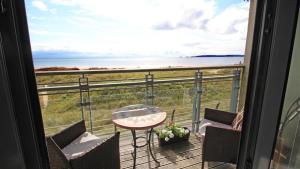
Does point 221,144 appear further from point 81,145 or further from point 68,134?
point 68,134

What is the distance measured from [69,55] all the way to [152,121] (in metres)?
5.10

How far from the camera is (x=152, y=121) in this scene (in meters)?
2.09

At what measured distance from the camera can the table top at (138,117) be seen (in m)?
2.00

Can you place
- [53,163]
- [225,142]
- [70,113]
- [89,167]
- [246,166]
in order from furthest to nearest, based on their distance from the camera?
[70,113], [225,142], [53,163], [89,167], [246,166]

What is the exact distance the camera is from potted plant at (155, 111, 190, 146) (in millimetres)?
2646

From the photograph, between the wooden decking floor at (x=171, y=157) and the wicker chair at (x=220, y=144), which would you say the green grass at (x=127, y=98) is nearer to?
the wooden decking floor at (x=171, y=157)

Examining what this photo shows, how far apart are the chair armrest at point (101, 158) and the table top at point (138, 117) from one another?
0.34 meters

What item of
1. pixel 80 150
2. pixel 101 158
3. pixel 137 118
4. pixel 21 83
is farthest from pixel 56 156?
pixel 21 83

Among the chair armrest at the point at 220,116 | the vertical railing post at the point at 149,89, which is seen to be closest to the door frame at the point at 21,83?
the vertical railing post at the point at 149,89

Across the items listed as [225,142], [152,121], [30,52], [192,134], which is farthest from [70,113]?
[30,52]

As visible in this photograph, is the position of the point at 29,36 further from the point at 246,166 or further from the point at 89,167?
the point at 89,167

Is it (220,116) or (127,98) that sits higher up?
(127,98)

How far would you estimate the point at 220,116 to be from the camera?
2561 millimetres

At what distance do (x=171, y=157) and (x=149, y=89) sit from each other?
3.31ft
